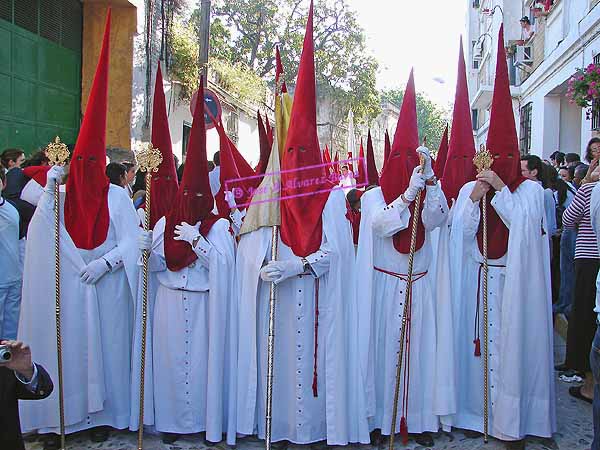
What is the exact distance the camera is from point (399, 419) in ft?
14.6

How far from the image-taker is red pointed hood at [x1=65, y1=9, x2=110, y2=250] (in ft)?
14.4

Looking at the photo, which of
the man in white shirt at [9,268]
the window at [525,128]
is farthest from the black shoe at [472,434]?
the window at [525,128]

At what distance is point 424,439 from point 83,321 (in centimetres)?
258

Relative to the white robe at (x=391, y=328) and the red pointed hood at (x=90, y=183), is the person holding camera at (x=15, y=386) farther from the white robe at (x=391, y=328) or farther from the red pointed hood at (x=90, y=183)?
the white robe at (x=391, y=328)

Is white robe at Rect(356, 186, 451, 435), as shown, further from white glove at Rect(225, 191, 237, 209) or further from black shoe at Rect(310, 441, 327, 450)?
white glove at Rect(225, 191, 237, 209)

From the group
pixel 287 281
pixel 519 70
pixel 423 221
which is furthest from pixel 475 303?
pixel 519 70

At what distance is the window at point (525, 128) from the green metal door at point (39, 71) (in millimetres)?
11105

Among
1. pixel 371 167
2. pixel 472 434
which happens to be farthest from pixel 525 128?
pixel 472 434

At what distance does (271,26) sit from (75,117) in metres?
16.4

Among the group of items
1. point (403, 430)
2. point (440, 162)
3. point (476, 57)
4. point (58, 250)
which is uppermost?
point (476, 57)

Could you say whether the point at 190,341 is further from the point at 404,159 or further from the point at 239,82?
the point at 239,82

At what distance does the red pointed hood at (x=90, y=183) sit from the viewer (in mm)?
4398

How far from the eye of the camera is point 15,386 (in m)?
2.56

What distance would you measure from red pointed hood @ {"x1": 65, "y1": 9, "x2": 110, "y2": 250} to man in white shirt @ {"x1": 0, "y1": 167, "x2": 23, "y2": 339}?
2.40 ft
